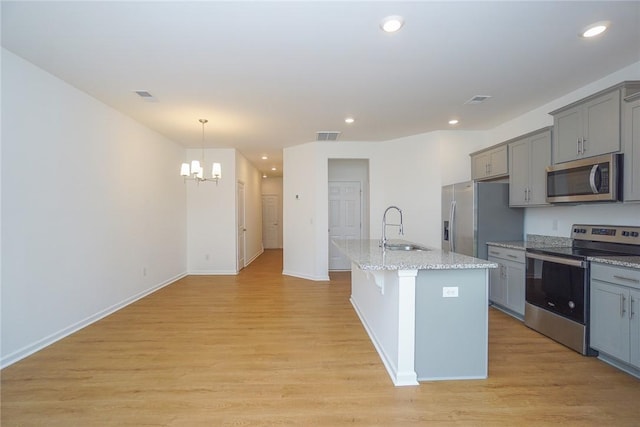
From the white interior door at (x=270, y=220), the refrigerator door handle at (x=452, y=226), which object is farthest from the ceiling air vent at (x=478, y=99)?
the white interior door at (x=270, y=220)

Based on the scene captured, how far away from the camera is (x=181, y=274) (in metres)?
6.09

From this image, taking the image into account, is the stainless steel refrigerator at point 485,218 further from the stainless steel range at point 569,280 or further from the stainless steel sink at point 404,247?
the stainless steel sink at point 404,247

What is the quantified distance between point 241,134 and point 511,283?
4.57 metres

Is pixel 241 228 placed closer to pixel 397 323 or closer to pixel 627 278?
pixel 397 323

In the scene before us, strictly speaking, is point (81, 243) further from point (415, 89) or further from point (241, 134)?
point (415, 89)

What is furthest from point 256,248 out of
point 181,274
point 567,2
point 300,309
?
point 567,2

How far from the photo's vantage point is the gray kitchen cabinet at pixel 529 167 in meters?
3.50

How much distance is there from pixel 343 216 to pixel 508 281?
3694 mm

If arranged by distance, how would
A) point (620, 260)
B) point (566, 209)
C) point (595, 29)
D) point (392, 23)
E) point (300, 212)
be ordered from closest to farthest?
point (392, 23), point (595, 29), point (620, 260), point (566, 209), point (300, 212)

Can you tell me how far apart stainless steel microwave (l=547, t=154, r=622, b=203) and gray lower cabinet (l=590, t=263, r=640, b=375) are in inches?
26.7

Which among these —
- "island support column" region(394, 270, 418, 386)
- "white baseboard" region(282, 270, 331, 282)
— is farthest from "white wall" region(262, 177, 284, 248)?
"island support column" region(394, 270, 418, 386)

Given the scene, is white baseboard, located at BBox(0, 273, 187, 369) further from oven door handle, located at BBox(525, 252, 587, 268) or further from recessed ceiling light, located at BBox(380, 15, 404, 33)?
oven door handle, located at BBox(525, 252, 587, 268)

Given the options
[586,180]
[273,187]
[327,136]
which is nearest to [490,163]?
[586,180]

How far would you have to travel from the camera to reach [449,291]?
2.37m
